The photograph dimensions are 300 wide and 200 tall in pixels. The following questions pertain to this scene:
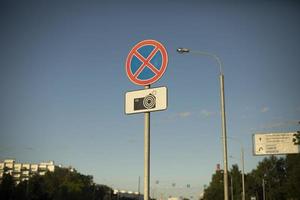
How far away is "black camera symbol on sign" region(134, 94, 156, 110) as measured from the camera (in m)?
6.00

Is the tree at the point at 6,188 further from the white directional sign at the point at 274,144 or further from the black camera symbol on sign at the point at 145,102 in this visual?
the black camera symbol on sign at the point at 145,102

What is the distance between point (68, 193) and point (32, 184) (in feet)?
57.1

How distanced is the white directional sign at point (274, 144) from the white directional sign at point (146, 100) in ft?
96.6

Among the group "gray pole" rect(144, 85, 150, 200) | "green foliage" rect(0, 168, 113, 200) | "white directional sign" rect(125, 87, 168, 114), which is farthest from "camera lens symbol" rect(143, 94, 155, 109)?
"green foliage" rect(0, 168, 113, 200)

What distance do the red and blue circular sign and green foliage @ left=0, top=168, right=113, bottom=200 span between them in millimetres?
66406

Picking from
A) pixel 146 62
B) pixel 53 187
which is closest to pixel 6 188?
pixel 53 187

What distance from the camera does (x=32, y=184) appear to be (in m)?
76.8

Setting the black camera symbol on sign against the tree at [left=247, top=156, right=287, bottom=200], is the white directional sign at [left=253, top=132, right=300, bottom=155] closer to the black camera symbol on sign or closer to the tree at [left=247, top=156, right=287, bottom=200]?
the black camera symbol on sign

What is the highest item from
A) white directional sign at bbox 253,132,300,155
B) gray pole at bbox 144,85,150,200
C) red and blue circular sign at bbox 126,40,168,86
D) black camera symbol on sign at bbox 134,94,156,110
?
white directional sign at bbox 253,132,300,155

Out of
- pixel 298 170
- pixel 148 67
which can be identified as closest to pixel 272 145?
pixel 298 170

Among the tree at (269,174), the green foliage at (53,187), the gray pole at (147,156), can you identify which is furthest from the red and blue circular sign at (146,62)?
the tree at (269,174)

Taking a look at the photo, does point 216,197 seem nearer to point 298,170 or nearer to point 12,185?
point 12,185

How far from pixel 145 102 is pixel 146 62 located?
0.69 m

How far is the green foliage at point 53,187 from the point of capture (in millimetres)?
71250
